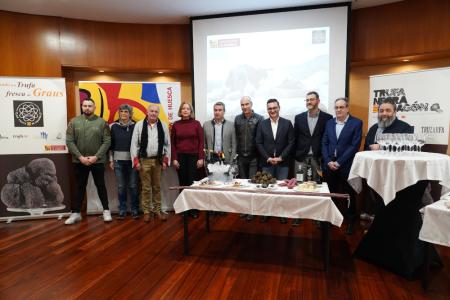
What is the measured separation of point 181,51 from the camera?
16.1ft

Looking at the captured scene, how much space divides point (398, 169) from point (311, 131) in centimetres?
156

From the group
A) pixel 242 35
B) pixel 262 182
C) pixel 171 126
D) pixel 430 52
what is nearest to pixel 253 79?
pixel 242 35

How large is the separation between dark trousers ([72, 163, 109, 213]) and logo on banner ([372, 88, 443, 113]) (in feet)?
12.2

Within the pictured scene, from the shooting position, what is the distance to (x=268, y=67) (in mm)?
4309

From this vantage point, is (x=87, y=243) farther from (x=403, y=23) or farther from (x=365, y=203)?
(x=403, y=23)

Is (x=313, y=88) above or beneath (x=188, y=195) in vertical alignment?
above

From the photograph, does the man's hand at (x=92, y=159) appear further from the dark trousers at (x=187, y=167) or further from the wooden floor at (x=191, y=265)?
the dark trousers at (x=187, y=167)

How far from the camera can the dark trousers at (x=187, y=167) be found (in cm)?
405

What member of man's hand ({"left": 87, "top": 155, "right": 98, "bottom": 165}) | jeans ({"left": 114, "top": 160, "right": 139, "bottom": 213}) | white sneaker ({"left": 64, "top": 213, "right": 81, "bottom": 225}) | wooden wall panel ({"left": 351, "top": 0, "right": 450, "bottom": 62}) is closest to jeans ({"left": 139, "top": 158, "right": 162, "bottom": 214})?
jeans ({"left": 114, "top": 160, "right": 139, "bottom": 213})

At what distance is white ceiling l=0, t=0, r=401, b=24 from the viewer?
13.1 feet

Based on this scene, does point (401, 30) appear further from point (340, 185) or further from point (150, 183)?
point (150, 183)

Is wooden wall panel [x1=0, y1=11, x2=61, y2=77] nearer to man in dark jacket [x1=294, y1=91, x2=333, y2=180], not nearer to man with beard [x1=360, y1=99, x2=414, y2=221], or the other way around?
man in dark jacket [x1=294, y1=91, x2=333, y2=180]

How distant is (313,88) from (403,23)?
4.65ft

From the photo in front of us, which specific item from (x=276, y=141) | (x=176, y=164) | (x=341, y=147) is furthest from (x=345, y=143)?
(x=176, y=164)
